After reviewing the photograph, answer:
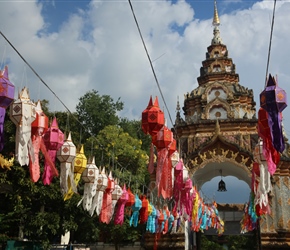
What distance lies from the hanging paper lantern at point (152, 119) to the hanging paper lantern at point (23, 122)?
2.98 meters

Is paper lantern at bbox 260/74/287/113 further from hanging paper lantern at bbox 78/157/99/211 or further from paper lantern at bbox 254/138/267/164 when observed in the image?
hanging paper lantern at bbox 78/157/99/211

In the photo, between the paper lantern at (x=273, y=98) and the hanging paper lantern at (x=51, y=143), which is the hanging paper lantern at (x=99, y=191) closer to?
the hanging paper lantern at (x=51, y=143)

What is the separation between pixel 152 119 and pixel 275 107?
3269mm

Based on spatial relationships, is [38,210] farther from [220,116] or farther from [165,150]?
[220,116]

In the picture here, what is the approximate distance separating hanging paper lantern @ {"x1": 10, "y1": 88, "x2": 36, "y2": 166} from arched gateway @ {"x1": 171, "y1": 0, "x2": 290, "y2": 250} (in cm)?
1754

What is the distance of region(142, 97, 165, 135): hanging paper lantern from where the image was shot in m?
10.4

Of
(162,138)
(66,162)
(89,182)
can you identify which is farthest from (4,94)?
(89,182)

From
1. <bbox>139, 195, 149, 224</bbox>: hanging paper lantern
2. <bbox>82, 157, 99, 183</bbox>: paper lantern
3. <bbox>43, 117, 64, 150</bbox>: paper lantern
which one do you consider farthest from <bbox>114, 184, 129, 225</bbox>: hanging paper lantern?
<bbox>43, 117, 64, 150</bbox>: paper lantern

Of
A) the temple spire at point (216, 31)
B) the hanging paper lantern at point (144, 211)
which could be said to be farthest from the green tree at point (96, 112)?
the hanging paper lantern at point (144, 211)

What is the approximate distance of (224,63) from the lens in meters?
35.1

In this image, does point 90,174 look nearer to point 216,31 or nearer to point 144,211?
point 144,211

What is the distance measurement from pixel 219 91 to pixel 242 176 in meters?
7.78

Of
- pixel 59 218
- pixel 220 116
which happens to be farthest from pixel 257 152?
pixel 220 116

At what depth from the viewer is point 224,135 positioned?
2809 cm
